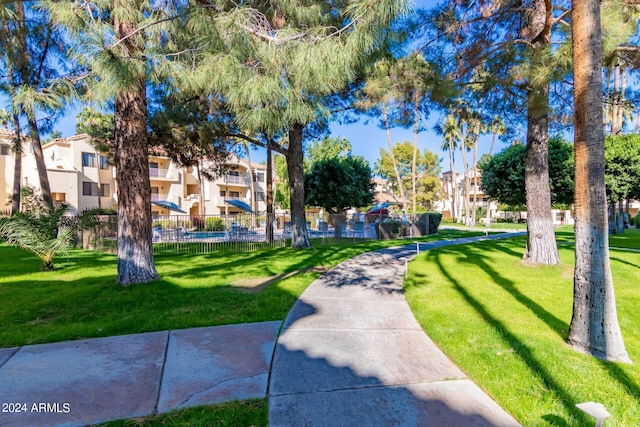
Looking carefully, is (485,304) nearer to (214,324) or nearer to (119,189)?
(214,324)

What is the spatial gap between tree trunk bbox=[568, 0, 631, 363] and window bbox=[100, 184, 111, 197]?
3471 centimetres

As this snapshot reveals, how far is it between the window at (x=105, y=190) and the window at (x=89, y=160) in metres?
1.92

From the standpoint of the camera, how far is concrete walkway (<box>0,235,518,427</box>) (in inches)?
100

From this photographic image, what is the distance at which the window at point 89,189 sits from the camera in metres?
28.9

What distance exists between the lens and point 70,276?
25.7 feet

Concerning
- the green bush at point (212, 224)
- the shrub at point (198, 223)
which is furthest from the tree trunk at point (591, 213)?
the shrub at point (198, 223)

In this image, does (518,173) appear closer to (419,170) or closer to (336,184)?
(336,184)

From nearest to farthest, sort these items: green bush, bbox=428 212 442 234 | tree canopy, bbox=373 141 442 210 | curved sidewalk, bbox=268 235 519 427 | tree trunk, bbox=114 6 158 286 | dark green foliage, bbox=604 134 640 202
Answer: curved sidewalk, bbox=268 235 519 427, tree trunk, bbox=114 6 158 286, dark green foliage, bbox=604 134 640 202, green bush, bbox=428 212 442 234, tree canopy, bbox=373 141 442 210

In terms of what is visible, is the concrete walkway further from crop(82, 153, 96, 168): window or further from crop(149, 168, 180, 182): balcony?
crop(149, 168, 180, 182): balcony

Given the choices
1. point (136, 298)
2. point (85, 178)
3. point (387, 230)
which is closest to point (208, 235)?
point (136, 298)

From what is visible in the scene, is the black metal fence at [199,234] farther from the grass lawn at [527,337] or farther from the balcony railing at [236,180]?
the balcony railing at [236,180]

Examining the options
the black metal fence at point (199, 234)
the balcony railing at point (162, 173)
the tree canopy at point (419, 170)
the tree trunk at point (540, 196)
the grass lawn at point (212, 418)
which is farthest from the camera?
the tree canopy at point (419, 170)

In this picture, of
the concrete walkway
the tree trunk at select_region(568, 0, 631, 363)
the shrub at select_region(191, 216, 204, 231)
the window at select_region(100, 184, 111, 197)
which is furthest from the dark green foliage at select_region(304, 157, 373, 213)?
the tree trunk at select_region(568, 0, 631, 363)

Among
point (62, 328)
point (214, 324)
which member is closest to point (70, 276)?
point (62, 328)
